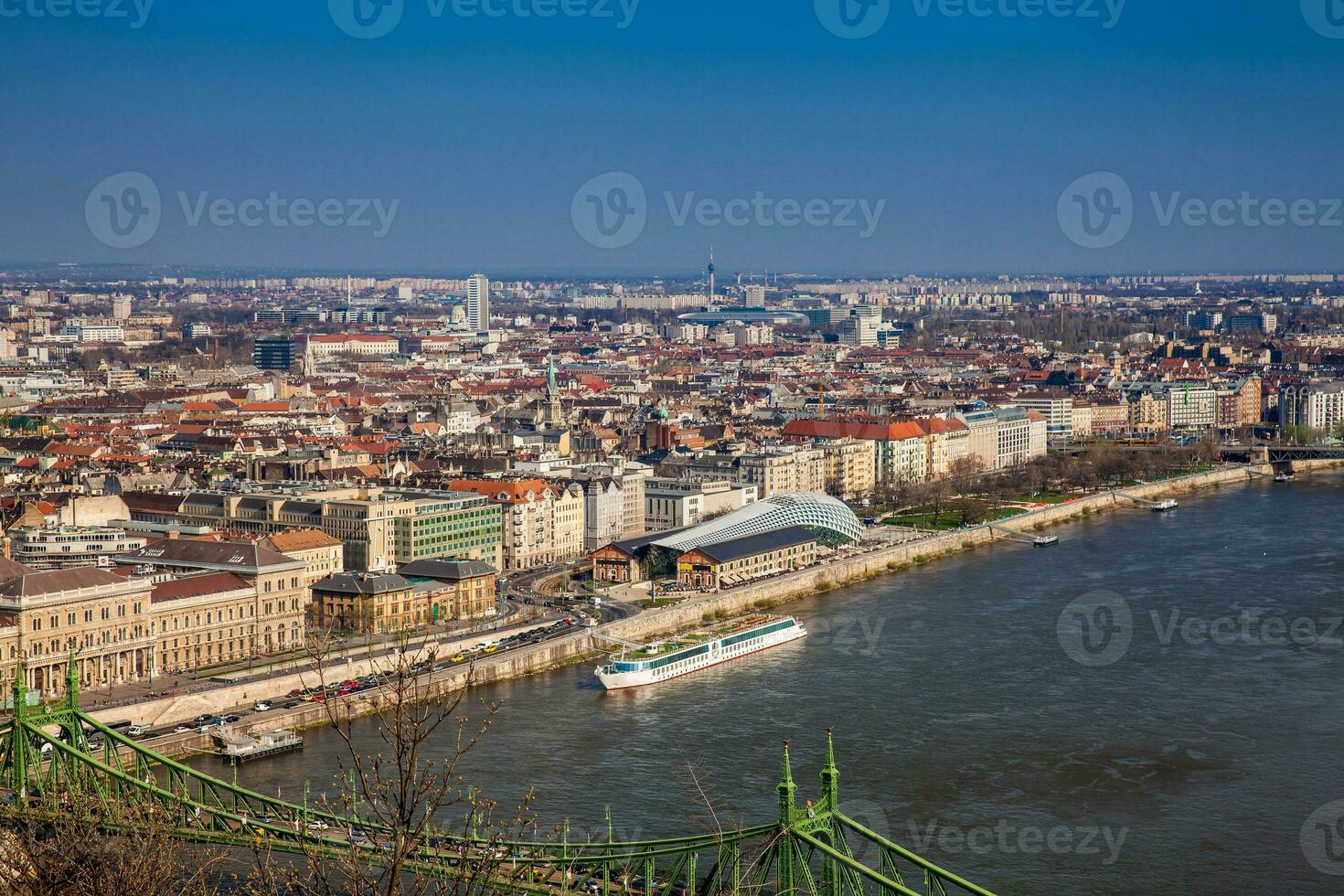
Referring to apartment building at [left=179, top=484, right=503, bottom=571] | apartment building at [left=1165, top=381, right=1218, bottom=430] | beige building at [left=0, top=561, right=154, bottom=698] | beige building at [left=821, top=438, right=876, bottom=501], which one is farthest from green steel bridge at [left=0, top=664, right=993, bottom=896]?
apartment building at [left=1165, top=381, right=1218, bottom=430]

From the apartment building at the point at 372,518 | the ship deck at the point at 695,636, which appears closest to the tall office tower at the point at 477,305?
the apartment building at the point at 372,518

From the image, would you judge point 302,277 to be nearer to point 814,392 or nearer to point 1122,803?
point 814,392

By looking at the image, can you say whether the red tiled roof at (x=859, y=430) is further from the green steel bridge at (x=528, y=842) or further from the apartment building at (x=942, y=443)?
the green steel bridge at (x=528, y=842)

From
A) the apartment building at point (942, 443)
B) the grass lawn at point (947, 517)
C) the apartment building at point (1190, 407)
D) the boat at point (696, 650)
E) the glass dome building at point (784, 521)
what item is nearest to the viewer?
the boat at point (696, 650)

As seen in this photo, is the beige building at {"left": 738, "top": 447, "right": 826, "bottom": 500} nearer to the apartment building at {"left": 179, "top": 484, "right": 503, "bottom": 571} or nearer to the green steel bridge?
the apartment building at {"left": 179, "top": 484, "right": 503, "bottom": 571}

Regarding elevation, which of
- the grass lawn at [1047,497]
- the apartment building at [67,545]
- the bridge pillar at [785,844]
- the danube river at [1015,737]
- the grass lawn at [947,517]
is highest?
the apartment building at [67,545]
